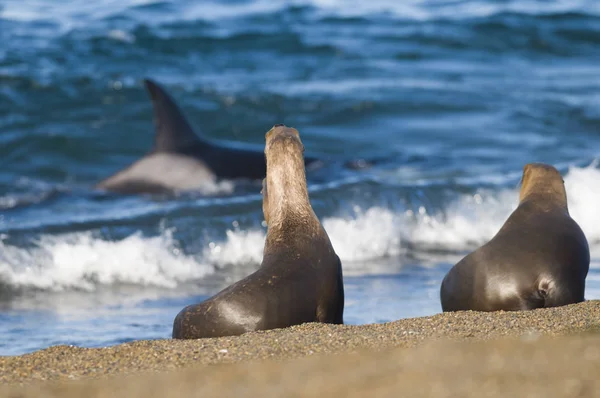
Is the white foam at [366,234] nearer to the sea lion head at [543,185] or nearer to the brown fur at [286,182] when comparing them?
the sea lion head at [543,185]

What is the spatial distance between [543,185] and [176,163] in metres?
6.00

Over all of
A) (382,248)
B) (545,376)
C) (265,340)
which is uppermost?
(545,376)

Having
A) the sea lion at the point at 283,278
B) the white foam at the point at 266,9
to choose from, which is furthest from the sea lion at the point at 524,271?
the white foam at the point at 266,9

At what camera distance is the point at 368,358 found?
427 centimetres

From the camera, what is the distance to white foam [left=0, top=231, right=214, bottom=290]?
27.6 ft

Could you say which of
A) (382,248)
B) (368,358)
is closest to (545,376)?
(368,358)

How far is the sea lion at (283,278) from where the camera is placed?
5598 mm

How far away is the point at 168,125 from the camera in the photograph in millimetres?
11898

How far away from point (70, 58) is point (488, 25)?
30.1ft

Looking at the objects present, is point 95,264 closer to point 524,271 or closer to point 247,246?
point 247,246

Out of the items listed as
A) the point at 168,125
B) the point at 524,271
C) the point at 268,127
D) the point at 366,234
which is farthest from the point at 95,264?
the point at 268,127

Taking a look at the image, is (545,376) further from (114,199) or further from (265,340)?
(114,199)

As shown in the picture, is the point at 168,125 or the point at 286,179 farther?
the point at 168,125

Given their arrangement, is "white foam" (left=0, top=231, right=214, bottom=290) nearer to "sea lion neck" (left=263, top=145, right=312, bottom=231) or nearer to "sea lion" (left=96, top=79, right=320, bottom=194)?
"sea lion neck" (left=263, top=145, right=312, bottom=231)
